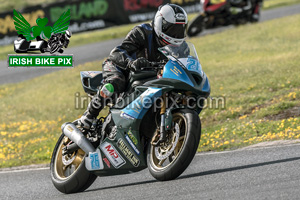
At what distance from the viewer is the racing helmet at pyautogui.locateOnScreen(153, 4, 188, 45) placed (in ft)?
19.8

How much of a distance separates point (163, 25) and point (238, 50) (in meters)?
12.7

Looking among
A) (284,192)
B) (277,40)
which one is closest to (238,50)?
(277,40)

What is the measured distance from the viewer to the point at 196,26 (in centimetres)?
2220

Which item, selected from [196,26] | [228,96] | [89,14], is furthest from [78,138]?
[89,14]

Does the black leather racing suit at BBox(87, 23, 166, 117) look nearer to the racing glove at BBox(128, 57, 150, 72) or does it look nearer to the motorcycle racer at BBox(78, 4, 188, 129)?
the motorcycle racer at BBox(78, 4, 188, 129)

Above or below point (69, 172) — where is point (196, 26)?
below

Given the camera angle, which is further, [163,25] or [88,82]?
[88,82]

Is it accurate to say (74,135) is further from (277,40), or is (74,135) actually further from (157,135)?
(277,40)

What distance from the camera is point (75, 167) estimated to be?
6820mm

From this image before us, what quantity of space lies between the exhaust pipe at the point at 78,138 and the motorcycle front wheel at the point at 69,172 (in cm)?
16

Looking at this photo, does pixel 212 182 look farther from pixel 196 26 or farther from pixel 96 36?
pixel 96 36

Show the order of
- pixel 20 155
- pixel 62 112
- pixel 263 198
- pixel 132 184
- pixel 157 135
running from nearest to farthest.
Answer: pixel 263 198
pixel 157 135
pixel 132 184
pixel 20 155
pixel 62 112

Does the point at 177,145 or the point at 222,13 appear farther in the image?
the point at 222,13

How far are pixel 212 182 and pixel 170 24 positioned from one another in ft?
5.87
